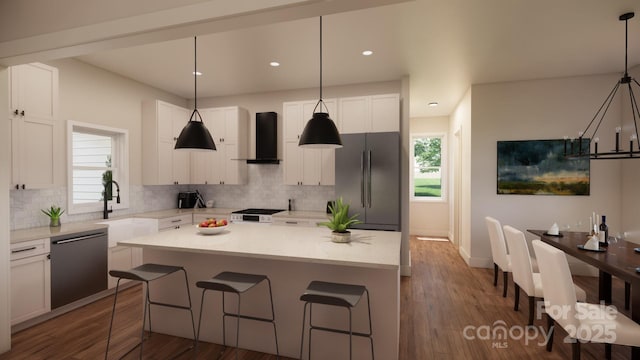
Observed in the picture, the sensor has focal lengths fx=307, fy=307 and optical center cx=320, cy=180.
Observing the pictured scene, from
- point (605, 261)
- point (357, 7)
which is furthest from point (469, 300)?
point (357, 7)

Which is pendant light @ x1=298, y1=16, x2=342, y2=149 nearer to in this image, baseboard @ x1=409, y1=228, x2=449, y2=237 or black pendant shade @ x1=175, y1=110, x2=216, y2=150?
black pendant shade @ x1=175, y1=110, x2=216, y2=150

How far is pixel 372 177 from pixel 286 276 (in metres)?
2.15

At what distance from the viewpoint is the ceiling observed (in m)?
2.85

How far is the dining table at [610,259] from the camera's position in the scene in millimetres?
2264

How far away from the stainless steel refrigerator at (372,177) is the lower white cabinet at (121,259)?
2.92 metres

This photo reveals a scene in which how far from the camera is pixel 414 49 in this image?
3.67 metres

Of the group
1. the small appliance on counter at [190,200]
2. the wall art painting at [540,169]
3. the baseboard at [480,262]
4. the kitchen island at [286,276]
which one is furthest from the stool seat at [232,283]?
the wall art painting at [540,169]

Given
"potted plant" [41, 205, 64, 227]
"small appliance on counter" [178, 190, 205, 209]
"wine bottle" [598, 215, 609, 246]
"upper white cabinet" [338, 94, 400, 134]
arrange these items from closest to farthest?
1. "wine bottle" [598, 215, 609, 246]
2. "potted plant" [41, 205, 64, 227]
3. "upper white cabinet" [338, 94, 400, 134]
4. "small appliance on counter" [178, 190, 205, 209]

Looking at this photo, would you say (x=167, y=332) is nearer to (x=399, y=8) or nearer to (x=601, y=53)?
(x=399, y=8)

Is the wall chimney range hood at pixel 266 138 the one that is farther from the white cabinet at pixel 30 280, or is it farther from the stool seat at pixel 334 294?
the stool seat at pixel 334 294

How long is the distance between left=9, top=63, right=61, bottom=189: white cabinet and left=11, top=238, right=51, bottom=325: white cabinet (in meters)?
0.65

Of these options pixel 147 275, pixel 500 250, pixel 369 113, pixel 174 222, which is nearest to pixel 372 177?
pixel 369 113

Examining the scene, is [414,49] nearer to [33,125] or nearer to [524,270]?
[524,270]

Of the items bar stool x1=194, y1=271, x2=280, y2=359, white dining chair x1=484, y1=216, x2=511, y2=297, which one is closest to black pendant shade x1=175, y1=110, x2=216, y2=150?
bar stool x1=194, y1=271, x2=280, y2=359
